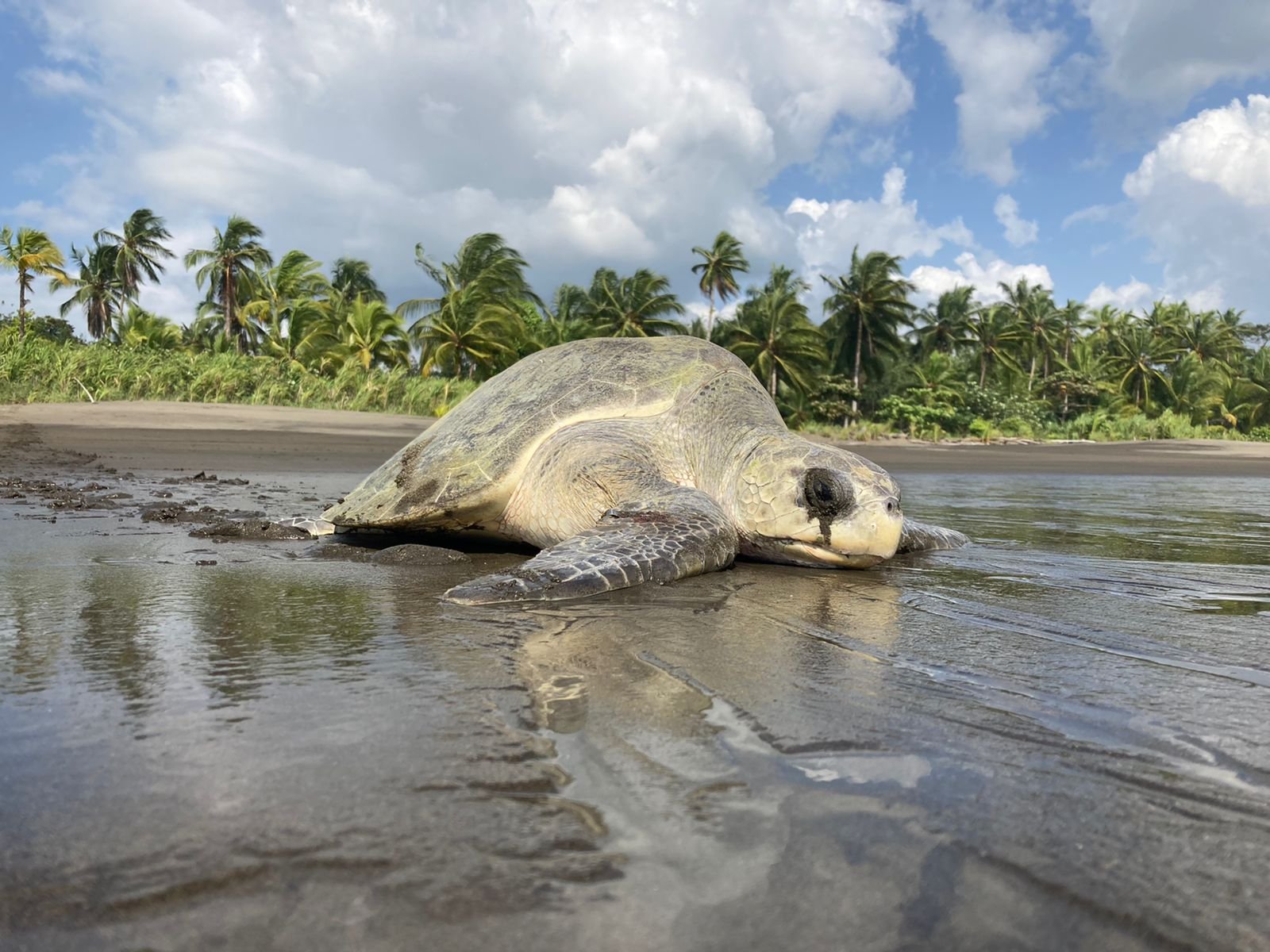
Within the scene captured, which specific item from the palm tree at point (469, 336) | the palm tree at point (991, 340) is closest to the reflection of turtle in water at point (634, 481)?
the palm tree at point (469, 336)

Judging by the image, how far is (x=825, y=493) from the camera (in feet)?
11.6

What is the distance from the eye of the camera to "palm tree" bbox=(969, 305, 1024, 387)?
48.6 meters

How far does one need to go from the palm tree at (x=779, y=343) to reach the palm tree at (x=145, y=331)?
2669 centimetres

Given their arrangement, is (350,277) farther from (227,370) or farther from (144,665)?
(144,665)

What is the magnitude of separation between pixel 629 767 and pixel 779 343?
38.4 m

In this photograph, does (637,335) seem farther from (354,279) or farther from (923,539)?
(923,539)

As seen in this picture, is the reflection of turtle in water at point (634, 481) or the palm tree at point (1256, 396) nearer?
the reflection of turtle in water at point (634, 481)

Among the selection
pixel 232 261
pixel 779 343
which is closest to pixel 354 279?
A: pixel 232 261

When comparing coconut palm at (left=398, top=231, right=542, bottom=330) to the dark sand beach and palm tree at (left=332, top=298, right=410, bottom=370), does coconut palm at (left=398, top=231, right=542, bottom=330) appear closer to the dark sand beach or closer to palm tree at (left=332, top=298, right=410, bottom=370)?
palm tree at (left=332, top=298, right=410, bottom=370)

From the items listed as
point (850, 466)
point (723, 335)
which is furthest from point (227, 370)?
point (723, 335)

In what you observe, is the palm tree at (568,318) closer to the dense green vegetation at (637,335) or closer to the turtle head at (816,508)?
the dense green vegetation at (637,335)

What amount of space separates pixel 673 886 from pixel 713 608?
1738mm

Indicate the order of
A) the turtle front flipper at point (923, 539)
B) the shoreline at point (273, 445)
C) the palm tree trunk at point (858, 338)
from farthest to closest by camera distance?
the palm tree trunk at point (858, 338)
the shoreline at point (273, 445)
the turtle front flipper at point (923, 539)

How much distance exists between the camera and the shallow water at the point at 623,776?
87 cm
